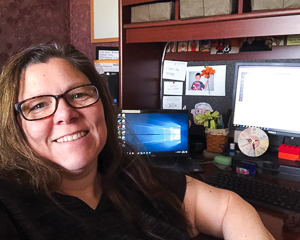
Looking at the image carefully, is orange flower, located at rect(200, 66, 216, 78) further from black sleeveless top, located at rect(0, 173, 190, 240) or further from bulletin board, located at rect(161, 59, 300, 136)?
black sleeveless top, located at rect(0, 173, 190, 240)

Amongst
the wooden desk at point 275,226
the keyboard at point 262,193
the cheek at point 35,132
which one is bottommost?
the wooden desk at point 275,226

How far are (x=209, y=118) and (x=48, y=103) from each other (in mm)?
914

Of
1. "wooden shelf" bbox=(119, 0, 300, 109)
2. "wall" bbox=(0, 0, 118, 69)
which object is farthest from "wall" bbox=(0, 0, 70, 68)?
"wooden shelf" bbox=(119, 0, 300, 109)

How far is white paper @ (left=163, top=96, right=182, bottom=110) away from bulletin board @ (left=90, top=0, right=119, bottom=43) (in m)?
0.73

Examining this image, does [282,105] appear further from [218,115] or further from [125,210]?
[125,210]

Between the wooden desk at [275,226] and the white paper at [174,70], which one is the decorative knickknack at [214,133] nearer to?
the white paper at [174,70]

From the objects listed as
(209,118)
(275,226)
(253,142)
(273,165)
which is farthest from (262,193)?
(209,118)

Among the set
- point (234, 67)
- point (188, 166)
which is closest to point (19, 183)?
point (188, 166)

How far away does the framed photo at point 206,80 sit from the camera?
145 centimetres

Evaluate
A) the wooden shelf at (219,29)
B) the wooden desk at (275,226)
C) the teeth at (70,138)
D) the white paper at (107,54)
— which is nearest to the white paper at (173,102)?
the wooden shelf at (219,29)

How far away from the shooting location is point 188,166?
122 cm

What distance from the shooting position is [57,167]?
0.69m

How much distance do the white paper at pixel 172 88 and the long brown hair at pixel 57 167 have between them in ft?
2.47

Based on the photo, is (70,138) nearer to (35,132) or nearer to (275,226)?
(35,132)
